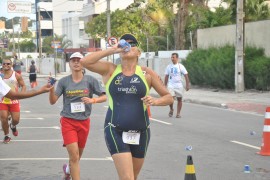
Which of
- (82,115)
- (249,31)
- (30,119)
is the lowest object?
(30,119)

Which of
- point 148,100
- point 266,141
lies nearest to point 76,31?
point 266,141

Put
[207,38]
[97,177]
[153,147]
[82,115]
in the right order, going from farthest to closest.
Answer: [207,38] < [153,147] < [97,177] < [82,115]

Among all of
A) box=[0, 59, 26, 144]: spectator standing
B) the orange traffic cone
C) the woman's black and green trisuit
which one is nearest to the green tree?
box=[0, 59, 26, 144]: spectator standing

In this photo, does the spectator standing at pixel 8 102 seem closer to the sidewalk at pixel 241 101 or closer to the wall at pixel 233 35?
the sidewalk at pixel 241 101

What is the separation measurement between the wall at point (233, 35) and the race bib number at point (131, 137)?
2110cm

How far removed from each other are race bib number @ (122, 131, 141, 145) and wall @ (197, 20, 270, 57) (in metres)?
21.1

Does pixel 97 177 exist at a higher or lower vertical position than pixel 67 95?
lower

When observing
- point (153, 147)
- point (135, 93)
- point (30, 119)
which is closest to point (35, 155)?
point (153, 147)

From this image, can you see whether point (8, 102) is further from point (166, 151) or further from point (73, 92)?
point (73, 92)

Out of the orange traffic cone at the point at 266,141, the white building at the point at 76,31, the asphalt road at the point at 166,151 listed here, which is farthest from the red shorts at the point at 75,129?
the white building at the point at 76,31

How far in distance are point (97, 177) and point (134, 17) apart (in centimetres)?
4991

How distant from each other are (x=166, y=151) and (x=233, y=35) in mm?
19399

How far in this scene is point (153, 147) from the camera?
442 inches

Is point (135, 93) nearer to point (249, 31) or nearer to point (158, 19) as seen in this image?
point (249, 31)
